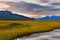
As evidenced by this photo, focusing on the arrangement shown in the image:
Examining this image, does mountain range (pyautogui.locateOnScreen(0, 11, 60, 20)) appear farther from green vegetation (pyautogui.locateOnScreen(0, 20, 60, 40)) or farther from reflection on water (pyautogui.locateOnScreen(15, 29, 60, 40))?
reflection on water (pyautogui.locateOnScreen(15, 29, 60, 40))

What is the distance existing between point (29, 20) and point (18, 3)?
0.22 meters

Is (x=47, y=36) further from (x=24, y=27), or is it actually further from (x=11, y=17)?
(x=11, y=17)

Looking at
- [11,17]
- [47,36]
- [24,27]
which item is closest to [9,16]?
[11,17]

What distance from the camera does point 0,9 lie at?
5.74ft

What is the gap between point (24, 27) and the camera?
1736 mm

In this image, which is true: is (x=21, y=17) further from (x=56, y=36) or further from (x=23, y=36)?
(x=56, y=36)

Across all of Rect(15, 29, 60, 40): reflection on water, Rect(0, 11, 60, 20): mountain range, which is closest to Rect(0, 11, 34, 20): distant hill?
Rect(0, 11, 60, 20): mountain range

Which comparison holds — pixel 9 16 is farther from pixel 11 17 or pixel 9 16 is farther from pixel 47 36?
pixel 47 36

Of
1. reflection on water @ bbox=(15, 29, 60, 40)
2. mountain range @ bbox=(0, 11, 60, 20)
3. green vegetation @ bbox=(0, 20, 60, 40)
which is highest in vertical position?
mountain range @ bbox=(0, 11, 60, 20)

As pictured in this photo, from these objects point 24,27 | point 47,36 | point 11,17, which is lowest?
point 47,36

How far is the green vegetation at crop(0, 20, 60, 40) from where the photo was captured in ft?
5.57

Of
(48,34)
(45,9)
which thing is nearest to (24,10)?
(45,9)

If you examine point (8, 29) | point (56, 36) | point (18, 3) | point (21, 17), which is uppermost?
point (18, 3)

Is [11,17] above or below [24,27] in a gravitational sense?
above
